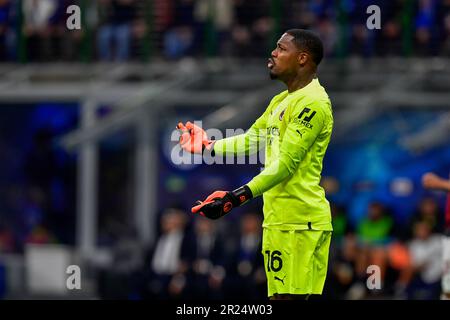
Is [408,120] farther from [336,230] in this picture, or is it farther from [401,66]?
[336,230]

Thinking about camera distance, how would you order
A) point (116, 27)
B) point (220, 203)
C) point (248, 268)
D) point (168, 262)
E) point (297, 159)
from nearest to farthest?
point (220, 203)
point (297, 159)
point (248, 268)
point (168, 262)
point (116, 27)

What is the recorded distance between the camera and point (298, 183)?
7.94 metres

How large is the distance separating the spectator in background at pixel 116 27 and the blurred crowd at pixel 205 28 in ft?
0.04

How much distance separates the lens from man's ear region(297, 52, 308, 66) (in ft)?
26.1

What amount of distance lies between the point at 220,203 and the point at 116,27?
1069 cm

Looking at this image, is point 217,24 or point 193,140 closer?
point 193,140

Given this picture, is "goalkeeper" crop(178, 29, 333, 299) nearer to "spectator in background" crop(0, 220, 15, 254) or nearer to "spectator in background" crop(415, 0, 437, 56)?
"spectator in background" crop(415, 0, 437, 56)

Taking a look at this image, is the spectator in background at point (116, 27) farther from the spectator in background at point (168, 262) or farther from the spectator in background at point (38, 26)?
the spectator in background at point (168, 262)

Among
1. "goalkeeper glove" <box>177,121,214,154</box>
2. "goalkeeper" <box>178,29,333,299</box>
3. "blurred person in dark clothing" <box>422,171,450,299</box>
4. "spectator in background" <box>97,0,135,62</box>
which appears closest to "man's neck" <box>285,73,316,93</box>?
"goalkeeper" <box>178,29,333,299</box>

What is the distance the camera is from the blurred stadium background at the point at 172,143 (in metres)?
15.2

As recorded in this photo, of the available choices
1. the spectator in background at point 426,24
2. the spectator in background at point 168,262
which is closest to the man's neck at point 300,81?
the spectator in background at point 168,262

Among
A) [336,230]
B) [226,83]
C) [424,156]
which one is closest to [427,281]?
[336,230]

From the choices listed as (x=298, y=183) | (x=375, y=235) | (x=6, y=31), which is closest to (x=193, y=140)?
(x=298, y=183)

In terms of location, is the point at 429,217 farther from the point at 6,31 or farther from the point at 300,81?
the point at 300,81
